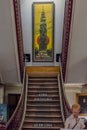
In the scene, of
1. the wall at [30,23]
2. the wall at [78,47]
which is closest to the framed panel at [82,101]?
the wall at [78,47]

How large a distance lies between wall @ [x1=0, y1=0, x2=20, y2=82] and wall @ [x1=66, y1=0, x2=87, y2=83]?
1.89 metres

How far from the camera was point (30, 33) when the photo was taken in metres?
12.4

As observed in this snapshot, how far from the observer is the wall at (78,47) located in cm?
900

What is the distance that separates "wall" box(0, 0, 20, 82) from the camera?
880cm

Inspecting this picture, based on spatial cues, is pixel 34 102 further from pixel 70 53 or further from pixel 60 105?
pixel 70 53

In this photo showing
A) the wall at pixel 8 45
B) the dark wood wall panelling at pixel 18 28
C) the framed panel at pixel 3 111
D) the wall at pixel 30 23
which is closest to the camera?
the wall at pixel 8 45

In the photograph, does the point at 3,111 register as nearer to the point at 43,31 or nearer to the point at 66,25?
the point at 43,31

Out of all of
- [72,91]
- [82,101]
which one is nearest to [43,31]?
[72,91]

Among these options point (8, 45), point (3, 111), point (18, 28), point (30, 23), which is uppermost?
point (18, 28)

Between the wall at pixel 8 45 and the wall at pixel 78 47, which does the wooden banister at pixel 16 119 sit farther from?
the wall at pixel 78 47

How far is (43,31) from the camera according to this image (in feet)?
40.7

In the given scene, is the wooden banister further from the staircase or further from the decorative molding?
the decorative molding

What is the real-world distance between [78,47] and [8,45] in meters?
2.36

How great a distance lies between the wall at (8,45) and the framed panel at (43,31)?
1500 mm
